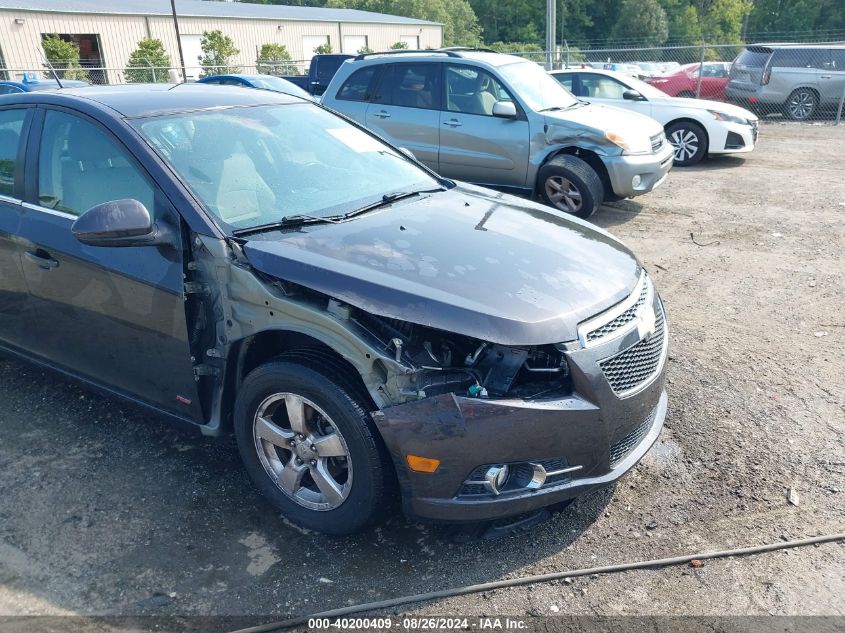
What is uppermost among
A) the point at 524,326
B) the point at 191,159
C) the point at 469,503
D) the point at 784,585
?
the point at 191,159

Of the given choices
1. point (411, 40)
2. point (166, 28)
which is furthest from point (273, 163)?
point (411, 40)

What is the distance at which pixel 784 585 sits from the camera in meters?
2.79

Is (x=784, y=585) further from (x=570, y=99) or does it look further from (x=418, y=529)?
(x=570, y=99)

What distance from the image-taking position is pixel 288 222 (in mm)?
3248

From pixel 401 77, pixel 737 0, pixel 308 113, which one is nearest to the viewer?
pixel 308 113

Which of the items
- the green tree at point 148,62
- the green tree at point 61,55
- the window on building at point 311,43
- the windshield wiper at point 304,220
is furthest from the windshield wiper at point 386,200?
the window on building at point 311,43

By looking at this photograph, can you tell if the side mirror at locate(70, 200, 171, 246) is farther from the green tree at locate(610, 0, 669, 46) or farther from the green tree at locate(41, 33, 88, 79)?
the green tree at locate(610, 0, 669, 46)

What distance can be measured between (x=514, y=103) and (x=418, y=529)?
237 inches

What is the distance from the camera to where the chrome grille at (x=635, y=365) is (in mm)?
2859

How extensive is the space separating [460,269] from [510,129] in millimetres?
5458

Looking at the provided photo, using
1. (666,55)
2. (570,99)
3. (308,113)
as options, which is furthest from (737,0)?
(308,113)

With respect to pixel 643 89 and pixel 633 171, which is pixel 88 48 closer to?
pixel 643 89

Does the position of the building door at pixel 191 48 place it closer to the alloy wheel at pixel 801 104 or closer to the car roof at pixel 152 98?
the alloy wheel at pixel 801 104

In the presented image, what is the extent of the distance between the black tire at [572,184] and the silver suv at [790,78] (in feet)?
33.7
